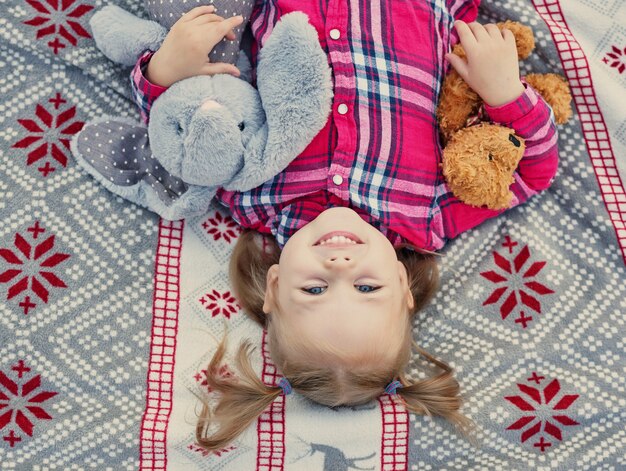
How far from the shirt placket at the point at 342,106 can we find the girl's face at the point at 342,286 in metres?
0.07

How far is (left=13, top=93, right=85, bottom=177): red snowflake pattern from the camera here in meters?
1.29

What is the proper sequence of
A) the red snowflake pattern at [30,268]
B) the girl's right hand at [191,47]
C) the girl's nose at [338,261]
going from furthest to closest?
the red snowflake pattern at [30,268] → the girl's right hand at [191,47] → the girl's nose at [338,261]

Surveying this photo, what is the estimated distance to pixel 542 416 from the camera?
1.27 metres

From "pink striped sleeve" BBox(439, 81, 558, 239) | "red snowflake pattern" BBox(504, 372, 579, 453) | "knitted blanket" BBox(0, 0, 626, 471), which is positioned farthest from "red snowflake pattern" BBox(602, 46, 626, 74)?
"red snowflake pattern" BBox(504, 372, 579, 453)

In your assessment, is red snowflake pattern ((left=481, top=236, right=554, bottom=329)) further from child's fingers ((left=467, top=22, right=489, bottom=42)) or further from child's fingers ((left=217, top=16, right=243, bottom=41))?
child's fingers ((left=217, top=16, right=243, bottom=41))

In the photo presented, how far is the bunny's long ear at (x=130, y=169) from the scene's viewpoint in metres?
1.27

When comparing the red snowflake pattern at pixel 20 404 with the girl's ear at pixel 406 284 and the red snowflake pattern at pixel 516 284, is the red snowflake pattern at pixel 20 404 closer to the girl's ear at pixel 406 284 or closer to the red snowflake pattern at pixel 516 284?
the girl's ear at pixel 406 284

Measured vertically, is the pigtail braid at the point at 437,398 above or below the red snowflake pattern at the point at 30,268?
above

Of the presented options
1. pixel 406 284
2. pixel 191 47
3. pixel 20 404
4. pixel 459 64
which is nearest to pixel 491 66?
pixel 459 64

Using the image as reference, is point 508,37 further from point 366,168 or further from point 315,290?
point 315,290

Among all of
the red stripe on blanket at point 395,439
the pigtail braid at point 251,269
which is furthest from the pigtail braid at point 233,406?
the red stripe on blanket at point 395,439

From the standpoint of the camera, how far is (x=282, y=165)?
1171mm

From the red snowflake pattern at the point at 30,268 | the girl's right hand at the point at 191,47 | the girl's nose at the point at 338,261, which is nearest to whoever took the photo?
the girl's nose at the point at 338,261

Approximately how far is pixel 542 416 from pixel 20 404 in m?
0.96
